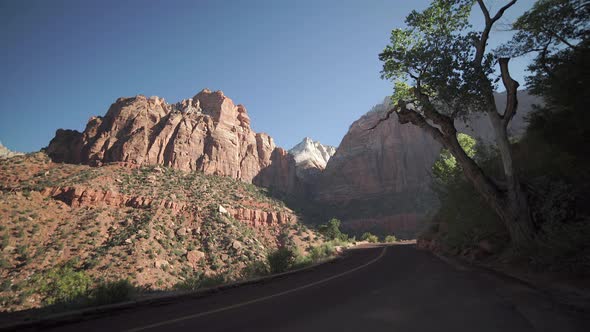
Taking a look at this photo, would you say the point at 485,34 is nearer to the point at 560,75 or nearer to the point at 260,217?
the point at 560,75

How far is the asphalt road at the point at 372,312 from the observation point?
3.62 meters

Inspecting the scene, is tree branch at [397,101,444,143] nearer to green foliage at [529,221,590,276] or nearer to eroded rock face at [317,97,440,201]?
green foliage at [529,221,590,276]

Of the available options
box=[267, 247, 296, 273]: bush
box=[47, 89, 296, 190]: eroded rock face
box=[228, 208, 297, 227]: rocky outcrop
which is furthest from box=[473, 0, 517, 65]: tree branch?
box=[47, 89, 296, 190]: eroded rock face

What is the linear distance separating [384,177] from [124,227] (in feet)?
279

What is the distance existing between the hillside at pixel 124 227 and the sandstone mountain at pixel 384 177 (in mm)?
33885

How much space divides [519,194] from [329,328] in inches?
372

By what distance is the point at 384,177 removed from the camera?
321 feet

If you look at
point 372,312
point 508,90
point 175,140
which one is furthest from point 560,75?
point 175,140

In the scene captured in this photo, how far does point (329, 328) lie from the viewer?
373cm

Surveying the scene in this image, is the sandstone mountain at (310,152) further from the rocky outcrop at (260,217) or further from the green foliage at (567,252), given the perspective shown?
the green foliage at (567,252)

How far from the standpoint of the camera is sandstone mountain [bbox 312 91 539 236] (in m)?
81.6

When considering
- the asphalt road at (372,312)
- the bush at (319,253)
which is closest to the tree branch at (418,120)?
the asphalt road at (372,312)

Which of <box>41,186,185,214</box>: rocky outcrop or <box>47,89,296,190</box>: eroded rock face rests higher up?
<box>47,89,296,190</box>: eroded rock face

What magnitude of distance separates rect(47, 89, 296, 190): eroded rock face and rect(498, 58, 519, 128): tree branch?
73903mm
